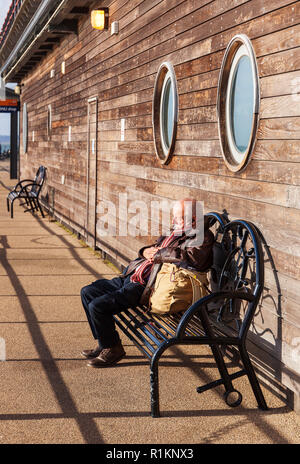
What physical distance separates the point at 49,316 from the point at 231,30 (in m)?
2.76

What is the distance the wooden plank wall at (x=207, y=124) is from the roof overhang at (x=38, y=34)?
22.3 inches

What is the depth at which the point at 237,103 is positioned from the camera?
4250mm

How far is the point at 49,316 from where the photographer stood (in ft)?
17.4

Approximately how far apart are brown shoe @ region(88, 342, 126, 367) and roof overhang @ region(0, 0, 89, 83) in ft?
19.4

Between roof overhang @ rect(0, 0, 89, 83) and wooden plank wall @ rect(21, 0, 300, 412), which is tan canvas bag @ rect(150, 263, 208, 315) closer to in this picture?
wooden plank wall @ rect(21, 0, 300, 412)

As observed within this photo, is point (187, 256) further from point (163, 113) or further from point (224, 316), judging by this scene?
point (163, 113)

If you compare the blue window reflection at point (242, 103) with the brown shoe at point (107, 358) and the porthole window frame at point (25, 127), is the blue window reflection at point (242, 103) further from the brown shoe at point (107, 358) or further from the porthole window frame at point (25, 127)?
the porthole window frame at point (25, 127)

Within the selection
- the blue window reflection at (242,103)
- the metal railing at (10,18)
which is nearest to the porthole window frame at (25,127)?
the metal railing at (10,18)

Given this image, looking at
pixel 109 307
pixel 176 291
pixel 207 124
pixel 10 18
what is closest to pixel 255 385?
pixel 176 291

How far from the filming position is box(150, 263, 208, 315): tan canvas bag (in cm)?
381

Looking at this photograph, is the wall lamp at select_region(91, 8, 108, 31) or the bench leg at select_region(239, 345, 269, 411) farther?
the wall lamp at select_region(91, 8, 108, 31)

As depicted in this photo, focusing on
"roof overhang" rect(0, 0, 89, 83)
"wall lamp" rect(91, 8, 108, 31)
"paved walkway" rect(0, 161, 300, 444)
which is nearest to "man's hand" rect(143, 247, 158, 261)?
"paved walkway" rect(0, 161, 300, 444)
